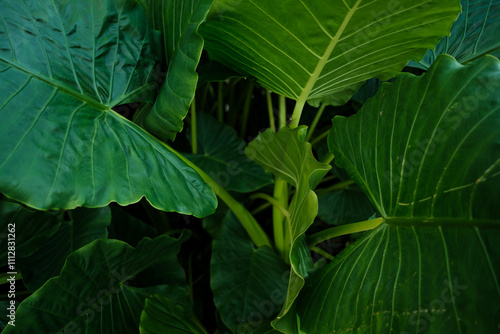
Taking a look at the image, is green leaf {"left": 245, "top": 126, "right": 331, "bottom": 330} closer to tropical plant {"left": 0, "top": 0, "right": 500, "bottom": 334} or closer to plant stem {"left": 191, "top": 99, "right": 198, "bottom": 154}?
tropical plant {"left": 0, "top": 0, "right": 500, "bottom": 334}

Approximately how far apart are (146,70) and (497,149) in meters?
0.58

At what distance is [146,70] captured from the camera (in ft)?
2.39

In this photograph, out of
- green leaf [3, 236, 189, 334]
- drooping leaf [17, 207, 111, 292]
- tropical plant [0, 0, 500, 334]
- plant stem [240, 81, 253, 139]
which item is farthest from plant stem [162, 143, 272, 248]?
plant stem [240, 81, 253, 139]

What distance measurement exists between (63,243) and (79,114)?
0.35m

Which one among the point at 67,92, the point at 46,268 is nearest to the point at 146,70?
the point at 67,92

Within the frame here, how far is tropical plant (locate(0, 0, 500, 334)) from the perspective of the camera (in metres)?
0.46

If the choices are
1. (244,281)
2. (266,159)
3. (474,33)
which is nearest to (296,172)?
(266,159)

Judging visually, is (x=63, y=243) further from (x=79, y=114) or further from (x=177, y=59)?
(x=177, y=59)

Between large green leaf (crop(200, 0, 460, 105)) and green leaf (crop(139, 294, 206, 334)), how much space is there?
0.44m

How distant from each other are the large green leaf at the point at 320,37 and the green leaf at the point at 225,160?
23cm

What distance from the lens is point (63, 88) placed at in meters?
0.62

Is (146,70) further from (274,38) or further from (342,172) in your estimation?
(342,172)

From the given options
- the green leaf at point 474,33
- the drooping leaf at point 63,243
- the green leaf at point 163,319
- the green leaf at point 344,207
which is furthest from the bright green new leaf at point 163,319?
the green leaf at point 474,33

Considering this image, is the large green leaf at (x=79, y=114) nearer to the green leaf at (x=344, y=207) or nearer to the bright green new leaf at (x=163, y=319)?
the bright green new leaf at (x=163, y=319)
